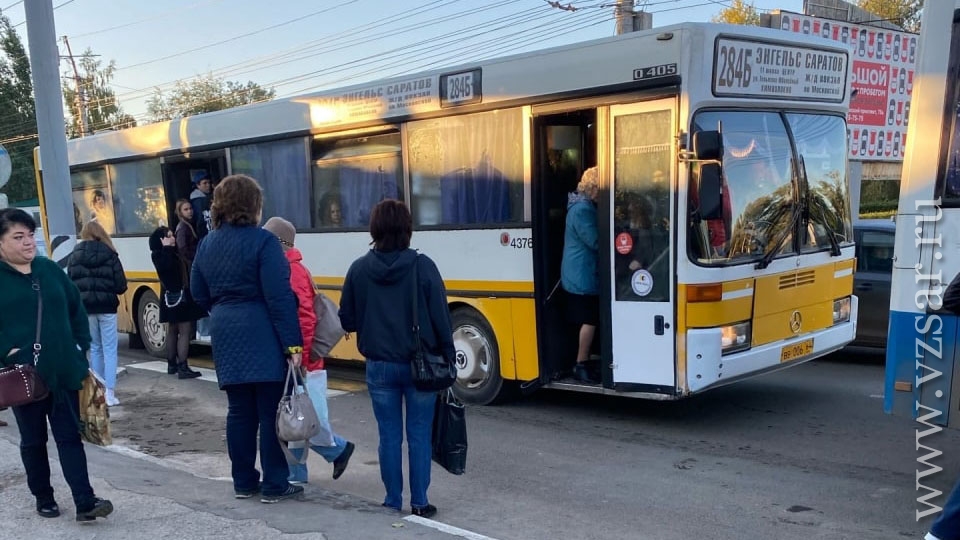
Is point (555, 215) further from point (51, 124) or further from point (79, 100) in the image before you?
point (79, 100)

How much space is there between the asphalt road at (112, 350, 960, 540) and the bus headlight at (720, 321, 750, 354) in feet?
2.48

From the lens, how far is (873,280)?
9969mm

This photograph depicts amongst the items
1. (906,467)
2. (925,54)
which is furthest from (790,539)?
(925,54)

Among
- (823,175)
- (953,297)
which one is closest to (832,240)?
(823,175)

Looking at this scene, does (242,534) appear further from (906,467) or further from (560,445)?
(906,467)

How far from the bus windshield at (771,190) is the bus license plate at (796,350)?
79 centimetres

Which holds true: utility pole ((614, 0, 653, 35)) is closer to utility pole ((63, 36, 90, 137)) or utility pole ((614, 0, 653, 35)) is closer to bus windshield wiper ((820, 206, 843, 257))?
bus windshield wiper ((820, 206, 843, 257))

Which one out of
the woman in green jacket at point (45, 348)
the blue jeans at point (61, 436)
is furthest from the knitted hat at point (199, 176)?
the blue jeans at point (61, 436)

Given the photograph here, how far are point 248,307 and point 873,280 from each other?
7.75 m

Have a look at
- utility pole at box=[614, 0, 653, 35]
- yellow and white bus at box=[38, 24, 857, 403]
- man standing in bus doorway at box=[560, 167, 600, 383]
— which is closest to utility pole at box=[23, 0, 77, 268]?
yellow and white bus at box=[38, 24, 857, 403]

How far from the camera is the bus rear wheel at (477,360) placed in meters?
8.15

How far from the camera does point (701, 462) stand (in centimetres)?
633

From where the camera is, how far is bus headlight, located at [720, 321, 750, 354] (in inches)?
263

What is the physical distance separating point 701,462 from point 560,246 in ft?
7.91
